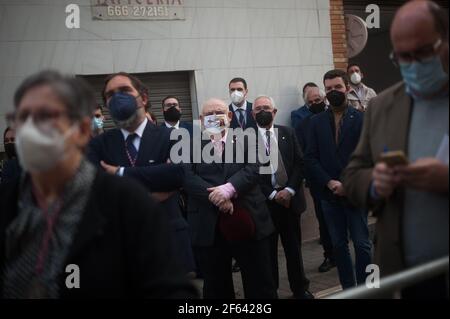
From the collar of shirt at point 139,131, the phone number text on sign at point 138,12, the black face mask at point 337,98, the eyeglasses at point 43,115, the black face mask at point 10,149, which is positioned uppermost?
the phone number text on sign at point 138,12

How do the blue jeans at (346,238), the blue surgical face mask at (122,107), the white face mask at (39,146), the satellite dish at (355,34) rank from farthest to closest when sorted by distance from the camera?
1. the satellite dish at (355,34)
2. the blue jeans at (346,238)
3. the blue surgical face mask at (122,107)
4. the white face mask at (39,146)

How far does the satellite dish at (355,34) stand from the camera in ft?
26.6

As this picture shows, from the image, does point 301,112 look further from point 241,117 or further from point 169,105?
point 169,105

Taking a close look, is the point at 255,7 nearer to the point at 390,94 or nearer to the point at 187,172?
the point at 187,172

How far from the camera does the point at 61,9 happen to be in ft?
21.5

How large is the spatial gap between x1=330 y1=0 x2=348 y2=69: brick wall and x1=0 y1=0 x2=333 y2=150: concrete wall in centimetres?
15

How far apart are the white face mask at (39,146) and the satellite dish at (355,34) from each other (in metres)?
7.16

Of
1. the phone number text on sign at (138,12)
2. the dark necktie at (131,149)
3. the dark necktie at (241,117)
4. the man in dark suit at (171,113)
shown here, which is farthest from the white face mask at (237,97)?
the dark necktie at (131,149)

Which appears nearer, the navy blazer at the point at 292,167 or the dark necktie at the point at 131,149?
the dark necktie at the point at 131,149

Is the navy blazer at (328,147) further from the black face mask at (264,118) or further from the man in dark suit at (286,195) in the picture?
the black face mask at (264,118)

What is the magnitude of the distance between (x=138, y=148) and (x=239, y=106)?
330 cm

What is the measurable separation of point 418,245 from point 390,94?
27.1 inches
